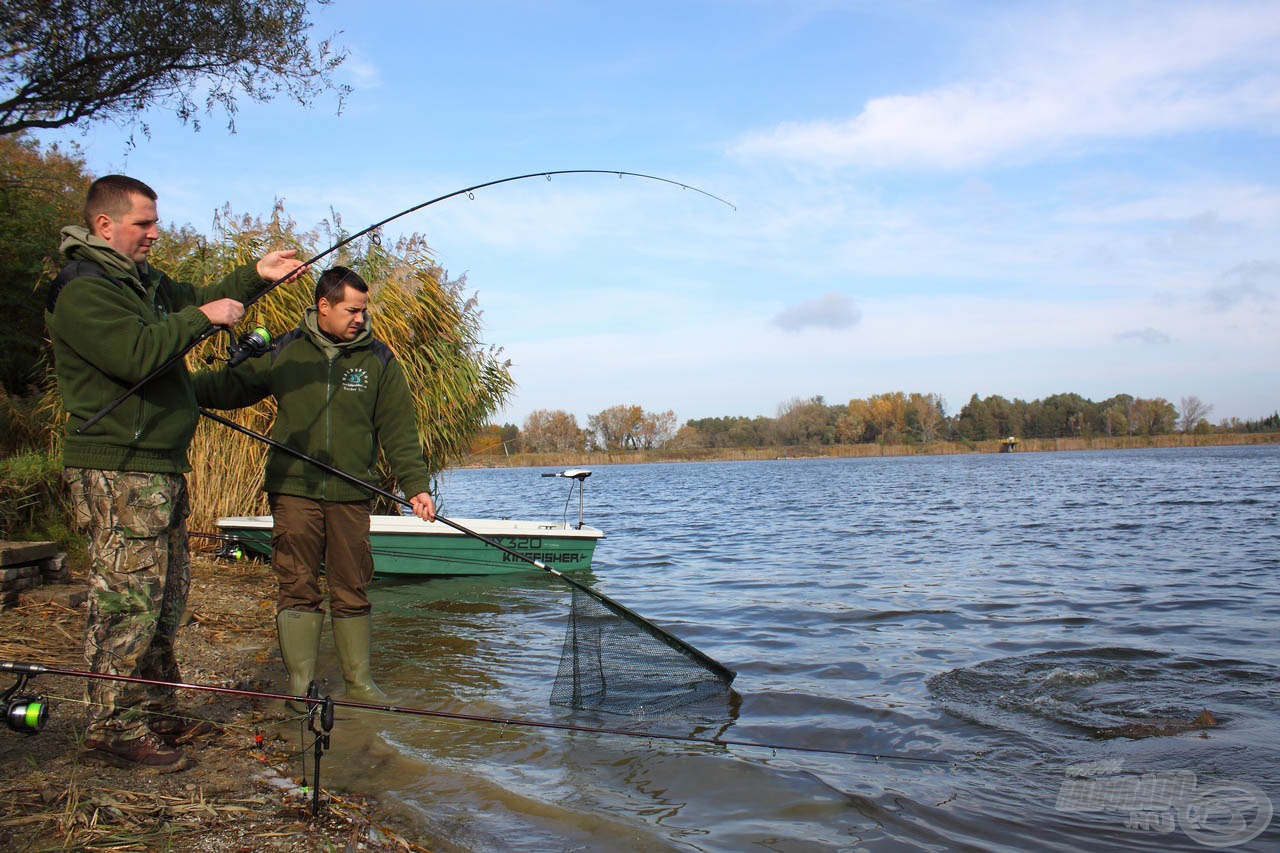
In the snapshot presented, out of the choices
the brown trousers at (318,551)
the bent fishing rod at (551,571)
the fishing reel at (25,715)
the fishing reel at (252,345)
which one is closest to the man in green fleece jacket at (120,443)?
the fishing reel at (252,345)

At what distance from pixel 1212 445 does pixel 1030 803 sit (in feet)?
401

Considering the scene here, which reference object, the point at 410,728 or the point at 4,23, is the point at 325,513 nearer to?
the point at 410,728

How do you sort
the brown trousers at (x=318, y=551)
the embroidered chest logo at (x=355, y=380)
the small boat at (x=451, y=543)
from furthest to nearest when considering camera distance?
the small boat at (x=451, y=543)
the embroidered chest logo at (x=355, y=380)
the brown trousers at (x=318, y=551)

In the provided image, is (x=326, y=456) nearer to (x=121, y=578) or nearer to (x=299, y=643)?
(x=299, y=643)

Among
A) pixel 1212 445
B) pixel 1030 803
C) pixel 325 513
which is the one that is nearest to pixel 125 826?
pixel 325 513

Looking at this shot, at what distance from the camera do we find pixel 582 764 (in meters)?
4.41

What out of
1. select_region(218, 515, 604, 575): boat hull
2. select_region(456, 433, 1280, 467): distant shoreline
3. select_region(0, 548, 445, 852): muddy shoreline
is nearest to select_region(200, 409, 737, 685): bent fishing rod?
select_region(0, 548, 445, 852): muddy shoreline

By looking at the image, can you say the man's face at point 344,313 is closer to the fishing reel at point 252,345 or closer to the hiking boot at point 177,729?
the fishing reel at point 252,345

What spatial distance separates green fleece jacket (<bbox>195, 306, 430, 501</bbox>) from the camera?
413cm

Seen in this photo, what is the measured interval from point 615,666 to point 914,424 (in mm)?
138664

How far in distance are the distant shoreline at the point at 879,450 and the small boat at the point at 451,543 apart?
2972 inches

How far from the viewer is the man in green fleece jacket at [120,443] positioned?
311cm

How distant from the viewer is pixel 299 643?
4117 millimetres

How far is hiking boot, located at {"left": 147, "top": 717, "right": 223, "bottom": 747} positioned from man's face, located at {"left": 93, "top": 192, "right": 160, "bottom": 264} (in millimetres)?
1908
